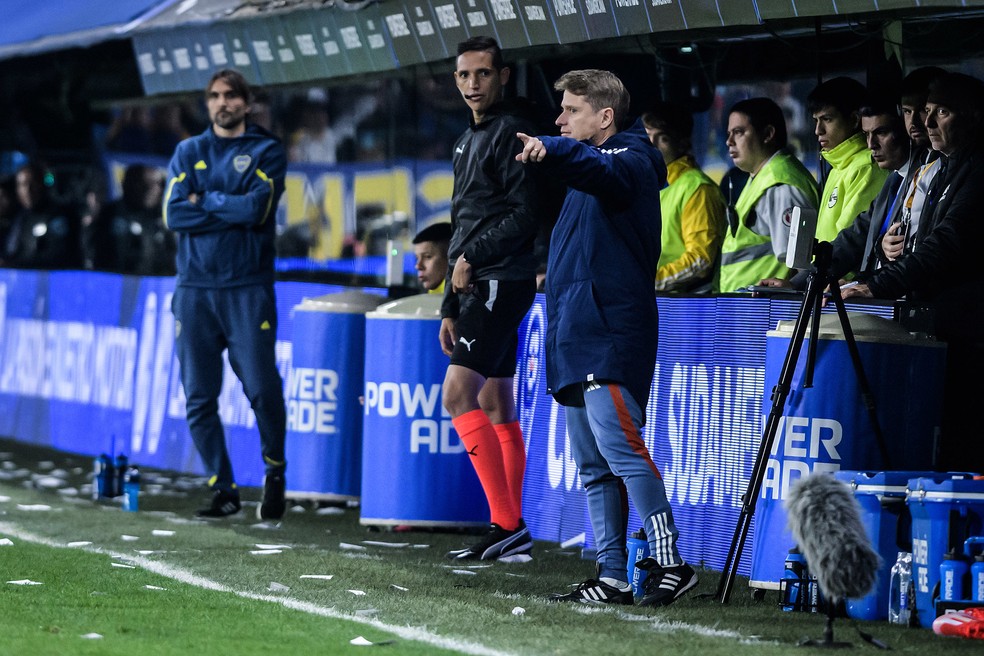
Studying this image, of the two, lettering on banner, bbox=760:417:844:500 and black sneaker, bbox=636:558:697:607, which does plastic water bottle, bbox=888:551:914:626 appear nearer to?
lettering on banner, bbox=760:417:844:500

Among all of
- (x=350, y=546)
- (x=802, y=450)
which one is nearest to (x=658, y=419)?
(x=350, y=546)

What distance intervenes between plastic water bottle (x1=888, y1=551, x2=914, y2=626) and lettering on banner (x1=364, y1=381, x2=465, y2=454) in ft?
10.5

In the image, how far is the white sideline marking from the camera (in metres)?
6.24

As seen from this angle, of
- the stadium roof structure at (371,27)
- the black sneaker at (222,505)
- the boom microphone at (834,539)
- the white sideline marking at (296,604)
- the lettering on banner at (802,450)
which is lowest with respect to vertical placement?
the white sideline marking at (296,604)

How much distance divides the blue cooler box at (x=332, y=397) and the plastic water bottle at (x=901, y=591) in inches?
180

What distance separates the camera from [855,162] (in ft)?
29.1

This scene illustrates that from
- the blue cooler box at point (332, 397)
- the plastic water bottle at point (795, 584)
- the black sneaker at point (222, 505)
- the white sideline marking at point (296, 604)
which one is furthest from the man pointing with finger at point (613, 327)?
the blue cooler box at point (332, 397)

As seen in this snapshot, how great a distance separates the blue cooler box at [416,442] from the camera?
984 cm

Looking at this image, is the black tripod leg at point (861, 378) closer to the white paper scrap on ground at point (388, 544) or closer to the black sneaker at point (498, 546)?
the black sneaker at point (498, 546)

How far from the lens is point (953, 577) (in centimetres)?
679

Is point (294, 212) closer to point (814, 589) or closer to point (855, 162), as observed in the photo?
point (855, 162)

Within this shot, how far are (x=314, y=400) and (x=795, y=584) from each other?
177 inches

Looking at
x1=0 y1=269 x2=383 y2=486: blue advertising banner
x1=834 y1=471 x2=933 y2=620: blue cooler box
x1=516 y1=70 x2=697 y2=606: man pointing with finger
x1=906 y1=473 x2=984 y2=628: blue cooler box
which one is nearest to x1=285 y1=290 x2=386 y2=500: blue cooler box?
x1=0 y1=269 x2=383 y2=486: blue advertising banner

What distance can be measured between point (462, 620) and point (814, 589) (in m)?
1.41
